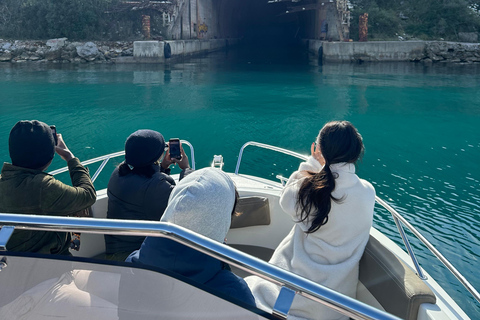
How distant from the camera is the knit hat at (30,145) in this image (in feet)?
7.78

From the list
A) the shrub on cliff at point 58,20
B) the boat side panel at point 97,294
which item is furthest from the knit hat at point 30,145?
the shrub on cliff at point 58,20

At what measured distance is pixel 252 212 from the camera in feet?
12.0

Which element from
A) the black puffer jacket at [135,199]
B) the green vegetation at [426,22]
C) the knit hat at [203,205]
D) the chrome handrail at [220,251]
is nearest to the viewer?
the chrome handrail at [220,251]

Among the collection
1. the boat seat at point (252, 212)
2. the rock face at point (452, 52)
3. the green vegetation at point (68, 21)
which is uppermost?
the green vegetation at point (68, 21)

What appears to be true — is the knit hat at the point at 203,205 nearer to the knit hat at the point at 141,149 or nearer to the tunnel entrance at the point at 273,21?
the knit hat at the point at 141,149

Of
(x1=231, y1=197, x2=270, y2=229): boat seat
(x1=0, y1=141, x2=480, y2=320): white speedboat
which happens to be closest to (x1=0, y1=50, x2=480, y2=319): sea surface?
(x1=231, y1=197, x2=270, y2=229): boat seat

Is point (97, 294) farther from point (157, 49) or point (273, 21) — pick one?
point (273, 21)

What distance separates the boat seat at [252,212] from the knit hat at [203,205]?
1.89 metres

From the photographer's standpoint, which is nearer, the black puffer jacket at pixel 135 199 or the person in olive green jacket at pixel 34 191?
the person in olive green jacket at pixel 34 191

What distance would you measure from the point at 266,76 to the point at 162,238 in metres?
20.1

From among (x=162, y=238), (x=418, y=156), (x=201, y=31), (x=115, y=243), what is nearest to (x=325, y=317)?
(x=162, y=238)

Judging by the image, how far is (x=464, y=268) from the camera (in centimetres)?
528

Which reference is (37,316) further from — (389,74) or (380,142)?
(389,74)

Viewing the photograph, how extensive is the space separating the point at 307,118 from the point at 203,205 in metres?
11.0
